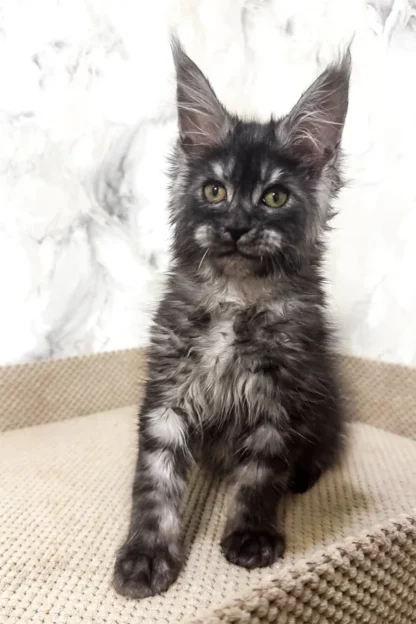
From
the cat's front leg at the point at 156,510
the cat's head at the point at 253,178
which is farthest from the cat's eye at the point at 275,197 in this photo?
the cat's front leg at the point at 156,510

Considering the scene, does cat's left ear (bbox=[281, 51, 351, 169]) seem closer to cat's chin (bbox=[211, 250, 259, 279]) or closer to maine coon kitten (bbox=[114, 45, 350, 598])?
maine coon kitten (bbox=[114, 45, 350, 598])

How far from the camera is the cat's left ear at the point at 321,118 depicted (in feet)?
4.08

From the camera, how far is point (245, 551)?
111 cm

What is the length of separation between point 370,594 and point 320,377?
476mm

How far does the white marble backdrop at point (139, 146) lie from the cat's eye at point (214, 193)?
664 mm

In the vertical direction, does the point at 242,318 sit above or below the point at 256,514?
above

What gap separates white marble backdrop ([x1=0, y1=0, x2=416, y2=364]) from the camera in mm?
1912

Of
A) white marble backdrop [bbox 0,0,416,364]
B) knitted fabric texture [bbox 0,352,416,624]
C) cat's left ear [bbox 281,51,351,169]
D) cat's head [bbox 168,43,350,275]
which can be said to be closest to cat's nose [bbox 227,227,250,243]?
cat's head [bbox 168,43,350,275]

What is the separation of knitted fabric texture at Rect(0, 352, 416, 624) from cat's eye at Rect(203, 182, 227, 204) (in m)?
0.73

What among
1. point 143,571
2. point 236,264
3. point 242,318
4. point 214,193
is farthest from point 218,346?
point 143,571

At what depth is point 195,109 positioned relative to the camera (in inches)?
52.3

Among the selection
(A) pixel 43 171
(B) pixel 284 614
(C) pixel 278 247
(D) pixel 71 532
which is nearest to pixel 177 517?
(D) pixel 71 532

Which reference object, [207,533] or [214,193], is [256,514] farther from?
[214,193]

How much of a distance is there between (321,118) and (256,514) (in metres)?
0.88
